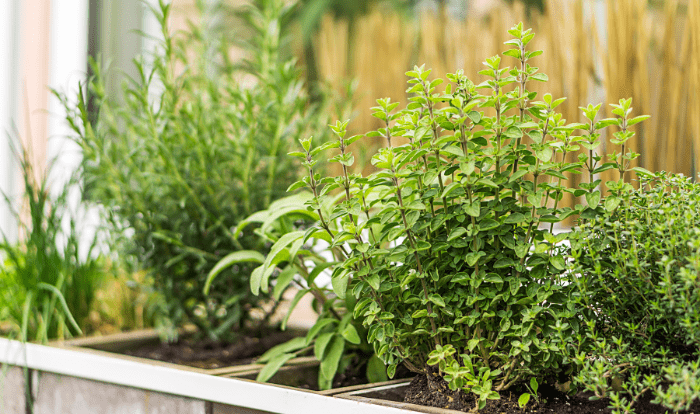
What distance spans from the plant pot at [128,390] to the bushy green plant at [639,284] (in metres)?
0.27

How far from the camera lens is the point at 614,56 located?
1080 mm

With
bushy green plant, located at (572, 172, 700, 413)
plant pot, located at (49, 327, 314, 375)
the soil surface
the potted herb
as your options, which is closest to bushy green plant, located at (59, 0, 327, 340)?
the potted herb

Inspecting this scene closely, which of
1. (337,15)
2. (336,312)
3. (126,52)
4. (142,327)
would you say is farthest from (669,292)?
(126,52)

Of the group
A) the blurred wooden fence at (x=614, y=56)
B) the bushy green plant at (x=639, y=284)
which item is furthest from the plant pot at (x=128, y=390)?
the blurred wooden fence at (x=614, y=56)

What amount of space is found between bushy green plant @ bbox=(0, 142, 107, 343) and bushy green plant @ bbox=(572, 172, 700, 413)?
3.49 ft

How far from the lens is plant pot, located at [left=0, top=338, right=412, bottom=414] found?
79 centimetres

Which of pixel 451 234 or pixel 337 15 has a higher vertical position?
pixel 337 15

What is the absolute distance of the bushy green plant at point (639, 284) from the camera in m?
0.60

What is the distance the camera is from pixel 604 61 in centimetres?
109

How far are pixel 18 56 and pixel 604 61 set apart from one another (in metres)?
2.20

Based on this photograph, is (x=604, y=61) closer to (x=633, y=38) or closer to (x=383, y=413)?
(x=633, y=38)

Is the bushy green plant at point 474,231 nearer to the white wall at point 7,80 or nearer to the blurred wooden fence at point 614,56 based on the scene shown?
the blurred wooden fence at point 614,56

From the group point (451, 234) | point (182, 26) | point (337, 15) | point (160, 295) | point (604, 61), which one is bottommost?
point (160, 295)

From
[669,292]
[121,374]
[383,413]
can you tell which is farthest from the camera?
[121,374]
